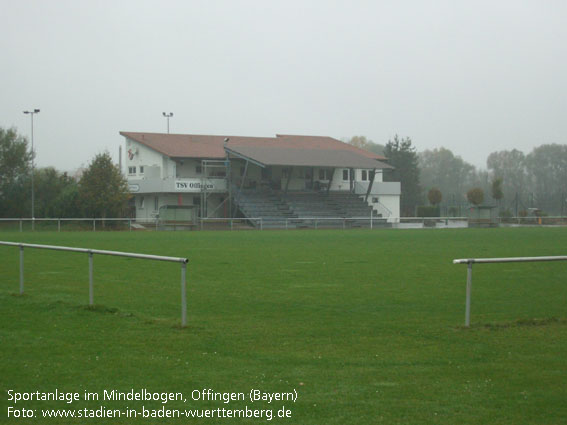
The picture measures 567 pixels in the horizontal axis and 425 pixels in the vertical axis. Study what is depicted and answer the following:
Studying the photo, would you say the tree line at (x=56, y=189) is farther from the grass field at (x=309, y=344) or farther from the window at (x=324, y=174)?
the grass field at (x=309, y=344)

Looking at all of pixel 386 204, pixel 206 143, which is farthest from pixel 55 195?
pixel 386 204

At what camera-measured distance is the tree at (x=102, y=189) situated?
5606 cm

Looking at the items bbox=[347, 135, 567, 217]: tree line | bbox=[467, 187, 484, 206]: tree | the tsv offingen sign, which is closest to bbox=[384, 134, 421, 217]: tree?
bbox=[347, 135, 567, 217]: tree line

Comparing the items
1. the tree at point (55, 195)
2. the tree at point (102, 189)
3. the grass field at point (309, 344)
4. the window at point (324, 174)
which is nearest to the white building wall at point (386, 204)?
the window at point (324, 174)

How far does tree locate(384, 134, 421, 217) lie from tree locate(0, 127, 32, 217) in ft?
162

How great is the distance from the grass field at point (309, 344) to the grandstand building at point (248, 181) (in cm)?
4240

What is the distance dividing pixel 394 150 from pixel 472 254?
79.9m

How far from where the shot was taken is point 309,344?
353 inches

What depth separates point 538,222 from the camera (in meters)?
66.1

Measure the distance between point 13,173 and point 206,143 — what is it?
18.4 metres

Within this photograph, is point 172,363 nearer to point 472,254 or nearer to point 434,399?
point 434,399

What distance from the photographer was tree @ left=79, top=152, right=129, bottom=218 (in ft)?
184

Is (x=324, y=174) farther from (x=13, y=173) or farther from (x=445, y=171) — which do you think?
(x=445, y=171)

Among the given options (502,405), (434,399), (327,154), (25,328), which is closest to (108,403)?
(434,399)
